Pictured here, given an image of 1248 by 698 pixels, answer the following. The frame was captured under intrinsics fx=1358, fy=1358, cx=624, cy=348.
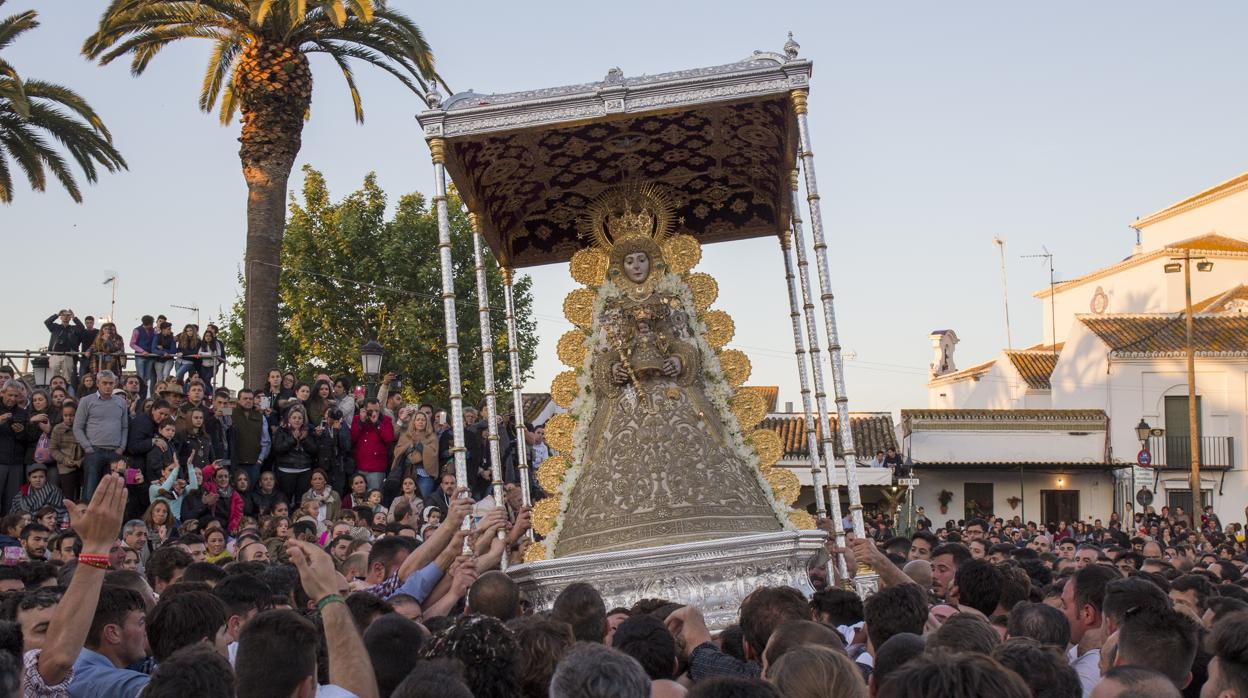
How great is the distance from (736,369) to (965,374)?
39889mm

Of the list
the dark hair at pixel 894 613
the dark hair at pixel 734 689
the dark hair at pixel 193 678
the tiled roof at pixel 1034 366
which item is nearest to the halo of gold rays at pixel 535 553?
the dark hair at pixel 894 613

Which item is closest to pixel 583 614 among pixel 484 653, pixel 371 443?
pixel 484 653

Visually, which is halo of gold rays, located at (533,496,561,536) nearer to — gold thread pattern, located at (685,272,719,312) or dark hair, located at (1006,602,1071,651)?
gold thread pattern, located at (685,272,719,312)

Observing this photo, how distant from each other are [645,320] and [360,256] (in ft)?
82.3

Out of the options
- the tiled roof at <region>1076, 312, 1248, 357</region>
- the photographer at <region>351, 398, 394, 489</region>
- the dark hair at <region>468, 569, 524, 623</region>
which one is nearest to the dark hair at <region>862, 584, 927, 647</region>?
the dark hair at <region>468, 569, 524, 623</region>

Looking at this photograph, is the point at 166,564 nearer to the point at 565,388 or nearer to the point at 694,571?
the point at 694,571

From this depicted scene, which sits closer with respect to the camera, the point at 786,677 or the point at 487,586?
the point at 786,677

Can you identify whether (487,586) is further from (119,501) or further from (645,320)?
(645,320)

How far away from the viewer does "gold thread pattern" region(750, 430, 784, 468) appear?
36.9 feet

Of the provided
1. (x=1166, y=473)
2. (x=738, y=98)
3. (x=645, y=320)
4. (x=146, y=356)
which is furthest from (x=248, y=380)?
(x=1166, y=473)

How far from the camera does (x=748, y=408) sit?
37.6 ft

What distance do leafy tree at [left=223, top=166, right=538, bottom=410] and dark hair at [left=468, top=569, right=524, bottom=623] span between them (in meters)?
26.7

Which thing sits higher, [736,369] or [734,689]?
[736,369]

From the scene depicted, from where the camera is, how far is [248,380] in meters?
17.5
